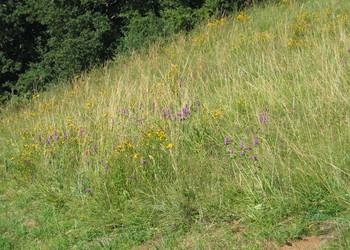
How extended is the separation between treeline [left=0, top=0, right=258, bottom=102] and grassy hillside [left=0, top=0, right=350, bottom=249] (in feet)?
23.3

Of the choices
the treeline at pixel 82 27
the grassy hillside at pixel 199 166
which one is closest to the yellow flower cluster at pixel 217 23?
the treeline at pixel 82 27

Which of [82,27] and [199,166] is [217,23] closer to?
[82,27]

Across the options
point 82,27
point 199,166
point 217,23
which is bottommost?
point 199,166

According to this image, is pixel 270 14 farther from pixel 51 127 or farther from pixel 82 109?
pixel 51 127

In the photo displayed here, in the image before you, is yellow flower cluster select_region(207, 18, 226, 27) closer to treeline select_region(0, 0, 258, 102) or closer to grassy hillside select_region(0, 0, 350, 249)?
treeline select_region(0, 0, 258, 102)

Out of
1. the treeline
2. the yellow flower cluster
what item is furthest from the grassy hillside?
the treeline

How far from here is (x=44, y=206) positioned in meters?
5.07

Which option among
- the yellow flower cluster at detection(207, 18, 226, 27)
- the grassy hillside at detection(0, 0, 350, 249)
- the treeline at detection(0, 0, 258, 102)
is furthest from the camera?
the treeline at detection(0, 0, 258, 102)

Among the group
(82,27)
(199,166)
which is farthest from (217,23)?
(199,166)

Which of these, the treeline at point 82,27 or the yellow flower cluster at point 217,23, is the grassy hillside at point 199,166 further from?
the treeline at point 82,27

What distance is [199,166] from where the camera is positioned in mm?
4695

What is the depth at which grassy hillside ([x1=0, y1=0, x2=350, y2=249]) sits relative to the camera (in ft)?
12.6

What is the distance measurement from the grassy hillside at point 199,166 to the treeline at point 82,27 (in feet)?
23.3

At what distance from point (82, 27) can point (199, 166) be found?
11833mm
